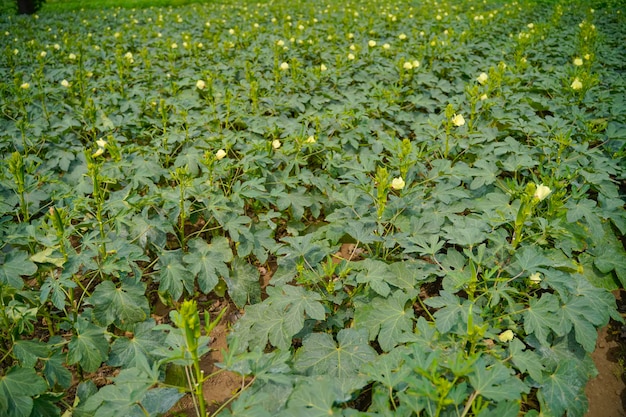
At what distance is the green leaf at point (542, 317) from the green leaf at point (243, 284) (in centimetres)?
148

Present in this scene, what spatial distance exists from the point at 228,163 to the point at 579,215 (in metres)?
2.25

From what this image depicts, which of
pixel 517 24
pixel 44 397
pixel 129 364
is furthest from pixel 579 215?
pixel 517 24

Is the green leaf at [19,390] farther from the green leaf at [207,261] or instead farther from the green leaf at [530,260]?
the green leaf at [530,260]

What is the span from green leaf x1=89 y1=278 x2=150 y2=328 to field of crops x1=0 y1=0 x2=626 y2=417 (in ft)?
0.04

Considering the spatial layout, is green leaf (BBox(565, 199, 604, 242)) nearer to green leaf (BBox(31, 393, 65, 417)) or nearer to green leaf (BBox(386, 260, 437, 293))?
green leaf (BBox(386, 260, 437, 293))

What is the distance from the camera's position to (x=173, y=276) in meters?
2.29

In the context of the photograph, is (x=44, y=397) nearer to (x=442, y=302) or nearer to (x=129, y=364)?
(x=129, y=364)

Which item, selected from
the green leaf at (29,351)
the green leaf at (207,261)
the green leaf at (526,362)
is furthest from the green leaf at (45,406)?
the green leaf at (526,362)

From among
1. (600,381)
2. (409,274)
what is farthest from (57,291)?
(600,381)

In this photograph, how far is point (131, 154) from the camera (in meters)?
3.23

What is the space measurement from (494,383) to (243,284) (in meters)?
1.53

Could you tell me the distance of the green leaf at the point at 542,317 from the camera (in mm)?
1834

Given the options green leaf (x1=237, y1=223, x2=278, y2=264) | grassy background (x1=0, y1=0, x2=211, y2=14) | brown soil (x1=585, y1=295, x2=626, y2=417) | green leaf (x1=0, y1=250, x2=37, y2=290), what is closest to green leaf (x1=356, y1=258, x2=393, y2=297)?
green leaf (x1=237, y1=223, x2=278, y2=264)

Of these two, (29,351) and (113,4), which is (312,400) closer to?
(29,351)
